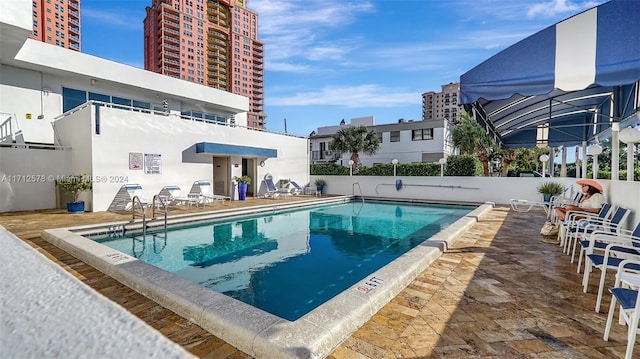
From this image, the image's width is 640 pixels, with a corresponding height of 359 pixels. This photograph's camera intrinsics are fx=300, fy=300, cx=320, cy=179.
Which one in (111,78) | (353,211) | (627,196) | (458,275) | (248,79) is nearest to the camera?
(458,275)

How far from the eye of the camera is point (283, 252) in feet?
20.9

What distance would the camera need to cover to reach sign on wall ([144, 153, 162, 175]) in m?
11.0

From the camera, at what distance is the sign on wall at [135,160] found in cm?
1055

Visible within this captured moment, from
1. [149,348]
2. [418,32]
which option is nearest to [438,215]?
[418,32]

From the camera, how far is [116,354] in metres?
2.28

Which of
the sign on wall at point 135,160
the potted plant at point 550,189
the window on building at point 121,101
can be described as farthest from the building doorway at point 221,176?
the potted plant at point 550,189

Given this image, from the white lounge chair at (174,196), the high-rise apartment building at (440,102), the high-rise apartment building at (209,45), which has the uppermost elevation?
the high-rise apartment building at (209,45)

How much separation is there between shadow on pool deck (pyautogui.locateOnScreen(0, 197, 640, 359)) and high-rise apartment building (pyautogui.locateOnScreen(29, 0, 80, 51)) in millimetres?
90979

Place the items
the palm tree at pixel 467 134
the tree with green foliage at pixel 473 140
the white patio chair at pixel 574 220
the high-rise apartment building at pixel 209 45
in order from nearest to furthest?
the white patio chair at pixel 574 220 → the tree with green foliage at pixel 473 140 → the palm tree at pixel 467 134 → the high-rise apartment building at pixel 209 45

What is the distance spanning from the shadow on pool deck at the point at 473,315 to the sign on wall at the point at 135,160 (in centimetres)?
656

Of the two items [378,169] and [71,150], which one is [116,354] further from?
[378,169]

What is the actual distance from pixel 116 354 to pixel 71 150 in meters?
11.5

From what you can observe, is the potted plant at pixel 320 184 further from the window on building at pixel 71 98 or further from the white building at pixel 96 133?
the window on building at pixel 71 98

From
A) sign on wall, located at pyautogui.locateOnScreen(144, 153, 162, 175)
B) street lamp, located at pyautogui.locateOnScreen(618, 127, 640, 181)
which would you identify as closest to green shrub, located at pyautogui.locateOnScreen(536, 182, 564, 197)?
street lamp, located at pyautogui.locateOnScreen(618, 127, 640, 181)
